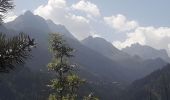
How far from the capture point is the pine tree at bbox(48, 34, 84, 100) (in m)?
33.3

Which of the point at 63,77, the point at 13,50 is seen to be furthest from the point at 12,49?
the point at 63,77

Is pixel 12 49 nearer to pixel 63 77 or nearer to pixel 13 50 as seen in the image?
pixel 13 50

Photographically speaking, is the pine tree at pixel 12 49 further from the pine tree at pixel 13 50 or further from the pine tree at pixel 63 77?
the pine tree at pixel 63 77

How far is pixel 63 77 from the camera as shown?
33938mm

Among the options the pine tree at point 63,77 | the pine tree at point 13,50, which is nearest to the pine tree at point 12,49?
the pine tree at point 13,50

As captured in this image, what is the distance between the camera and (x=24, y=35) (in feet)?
18.5

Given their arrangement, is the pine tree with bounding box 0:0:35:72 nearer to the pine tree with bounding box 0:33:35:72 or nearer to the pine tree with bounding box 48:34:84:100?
the pine tree with bounding box 0:33:35:72

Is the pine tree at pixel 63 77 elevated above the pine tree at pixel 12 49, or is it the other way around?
the pine tree at pixel 63 77

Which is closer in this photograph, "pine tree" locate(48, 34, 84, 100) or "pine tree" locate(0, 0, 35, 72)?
"pine tree" locate(0, 0, 35, 72)

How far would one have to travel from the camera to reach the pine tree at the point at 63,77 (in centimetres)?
3331

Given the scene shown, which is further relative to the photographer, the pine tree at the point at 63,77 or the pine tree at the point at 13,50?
the pine tree at the point at 63,77

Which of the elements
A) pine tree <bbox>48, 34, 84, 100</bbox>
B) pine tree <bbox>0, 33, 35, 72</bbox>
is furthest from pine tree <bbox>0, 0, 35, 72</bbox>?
pine tree <bbox>48, 34, 84, 100</bbox>

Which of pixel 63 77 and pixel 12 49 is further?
pixel 63 77

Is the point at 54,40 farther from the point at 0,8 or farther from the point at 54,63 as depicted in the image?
the point at 0,8
